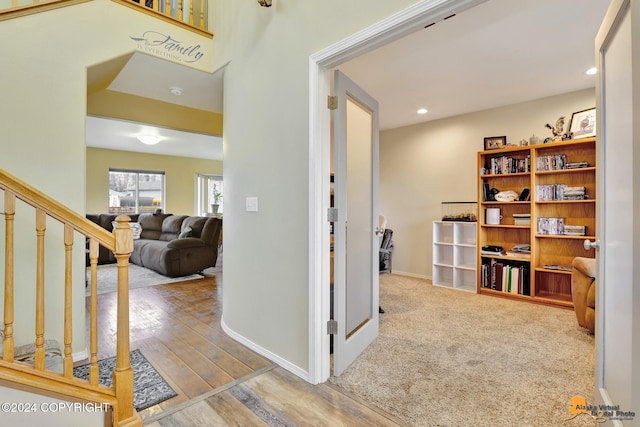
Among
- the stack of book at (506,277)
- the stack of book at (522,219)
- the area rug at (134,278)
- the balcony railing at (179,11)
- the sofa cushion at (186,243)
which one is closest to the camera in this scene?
the balcony railing at (179,11)

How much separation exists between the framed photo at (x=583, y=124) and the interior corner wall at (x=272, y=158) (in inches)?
125

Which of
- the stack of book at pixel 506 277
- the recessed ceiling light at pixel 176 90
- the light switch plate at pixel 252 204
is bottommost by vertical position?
the stack of book at pixel 506 277

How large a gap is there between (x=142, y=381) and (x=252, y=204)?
1320mm

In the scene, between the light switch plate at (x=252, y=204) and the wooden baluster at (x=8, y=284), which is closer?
the wooden baluster at (x=8, y=284)

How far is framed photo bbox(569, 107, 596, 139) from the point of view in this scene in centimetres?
337

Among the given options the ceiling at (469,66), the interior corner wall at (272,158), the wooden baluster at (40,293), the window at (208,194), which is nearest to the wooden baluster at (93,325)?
the wooden baluster at (40,293)

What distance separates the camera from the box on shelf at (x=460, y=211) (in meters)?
4.22

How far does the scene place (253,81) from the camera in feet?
7.72

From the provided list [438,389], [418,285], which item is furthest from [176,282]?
[438,389]

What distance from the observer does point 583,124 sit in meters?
3.43

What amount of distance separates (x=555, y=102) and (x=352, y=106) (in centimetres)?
306

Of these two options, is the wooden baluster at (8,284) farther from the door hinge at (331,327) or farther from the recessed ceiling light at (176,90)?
the recessed ceiling light at (176,90)

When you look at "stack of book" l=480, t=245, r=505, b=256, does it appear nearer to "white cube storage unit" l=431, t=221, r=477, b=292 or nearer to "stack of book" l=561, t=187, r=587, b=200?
"white cube storage unit" l=431, t=221, r=477, b=292

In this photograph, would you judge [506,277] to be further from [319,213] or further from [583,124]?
[319,213]
